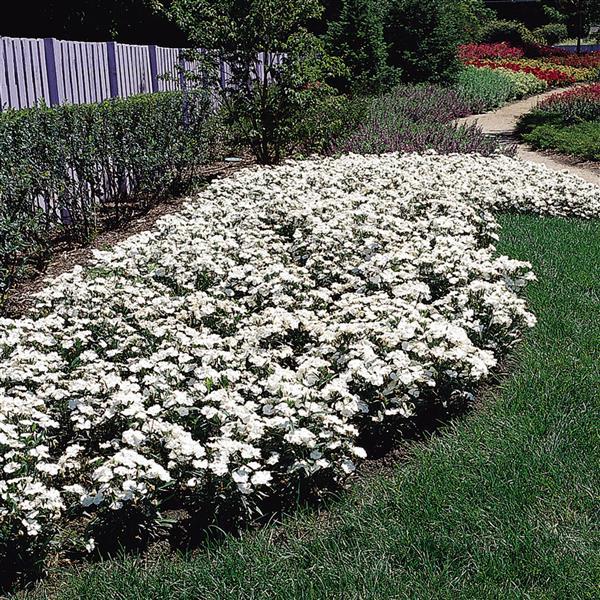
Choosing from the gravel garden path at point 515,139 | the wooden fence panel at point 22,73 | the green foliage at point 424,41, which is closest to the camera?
the wooden fence panel at point 22,73

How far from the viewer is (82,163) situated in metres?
7.54

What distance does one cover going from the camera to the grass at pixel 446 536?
112 inches

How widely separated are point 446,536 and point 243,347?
5.49 feet

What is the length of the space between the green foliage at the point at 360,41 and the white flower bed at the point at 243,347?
13037 mm

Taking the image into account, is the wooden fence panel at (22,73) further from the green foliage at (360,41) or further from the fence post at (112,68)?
the green foliage at (360,41)

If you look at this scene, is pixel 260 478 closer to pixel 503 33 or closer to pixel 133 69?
pixel 133 69

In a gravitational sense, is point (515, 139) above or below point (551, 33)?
below

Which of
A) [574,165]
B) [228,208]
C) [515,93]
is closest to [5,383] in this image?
[228,208]

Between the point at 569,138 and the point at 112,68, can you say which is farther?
the point at 569,138

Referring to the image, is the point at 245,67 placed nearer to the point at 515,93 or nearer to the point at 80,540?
the point at 80,540

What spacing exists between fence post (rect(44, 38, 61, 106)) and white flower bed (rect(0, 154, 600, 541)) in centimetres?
268

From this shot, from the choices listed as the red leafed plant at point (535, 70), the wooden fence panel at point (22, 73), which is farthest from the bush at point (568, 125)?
the wooden fence panel at point (22, 73)

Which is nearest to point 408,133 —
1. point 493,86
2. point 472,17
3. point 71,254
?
point 71,254

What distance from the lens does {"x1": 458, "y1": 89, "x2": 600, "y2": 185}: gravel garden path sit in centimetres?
1243
